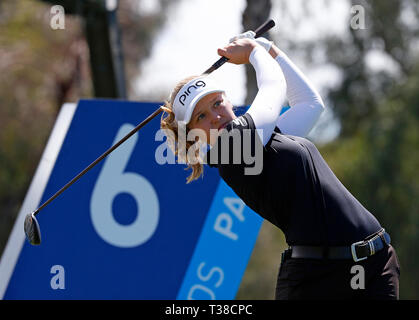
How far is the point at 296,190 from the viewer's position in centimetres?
284

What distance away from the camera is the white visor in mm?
2977

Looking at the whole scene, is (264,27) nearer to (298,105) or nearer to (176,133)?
(298,105)

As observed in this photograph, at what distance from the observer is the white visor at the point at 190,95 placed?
298 cm

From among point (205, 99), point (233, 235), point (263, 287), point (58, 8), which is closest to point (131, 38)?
point (263, 287)

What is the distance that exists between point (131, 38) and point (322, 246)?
1358 cm

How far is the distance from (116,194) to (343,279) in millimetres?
2230

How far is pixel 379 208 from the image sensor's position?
12672 mm

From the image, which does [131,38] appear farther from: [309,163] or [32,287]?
[309,163]

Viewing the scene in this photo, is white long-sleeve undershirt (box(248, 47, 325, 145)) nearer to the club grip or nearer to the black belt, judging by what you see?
the club grip

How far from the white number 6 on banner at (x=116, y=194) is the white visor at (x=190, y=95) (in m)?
1.75

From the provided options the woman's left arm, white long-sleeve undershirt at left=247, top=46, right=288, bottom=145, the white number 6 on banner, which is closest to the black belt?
white long-sleeve undershirt at left=247, top=46, right=288, bottom=145

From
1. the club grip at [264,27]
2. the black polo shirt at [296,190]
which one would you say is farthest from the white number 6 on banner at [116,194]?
the black polo shirt at [296,190]

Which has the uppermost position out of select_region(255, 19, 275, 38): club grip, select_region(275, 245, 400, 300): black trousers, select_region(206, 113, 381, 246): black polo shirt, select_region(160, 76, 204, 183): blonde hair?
select_region(255, 19, 275, 38): club grip

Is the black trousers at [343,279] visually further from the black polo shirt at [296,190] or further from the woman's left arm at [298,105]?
the woman's left arm at [298,105]
